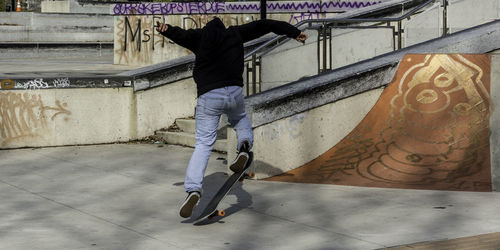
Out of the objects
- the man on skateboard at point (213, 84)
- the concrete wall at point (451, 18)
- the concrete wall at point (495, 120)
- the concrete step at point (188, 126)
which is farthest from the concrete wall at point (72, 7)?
the man on skateboard at point (213, 84)

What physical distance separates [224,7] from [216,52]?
491 inches

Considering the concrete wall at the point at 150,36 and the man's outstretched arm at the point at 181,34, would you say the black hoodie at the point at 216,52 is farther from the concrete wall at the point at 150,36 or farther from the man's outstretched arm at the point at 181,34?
the concrete wall at the point at 150,36

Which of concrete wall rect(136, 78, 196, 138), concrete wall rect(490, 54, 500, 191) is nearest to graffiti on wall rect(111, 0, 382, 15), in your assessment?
concrete wall rect(136, 78, 196, 138)

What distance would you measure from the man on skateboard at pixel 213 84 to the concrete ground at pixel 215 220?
0.56 meters

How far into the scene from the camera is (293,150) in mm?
9086

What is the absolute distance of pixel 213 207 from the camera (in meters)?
6.84

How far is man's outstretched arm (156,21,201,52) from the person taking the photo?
21.2 ft

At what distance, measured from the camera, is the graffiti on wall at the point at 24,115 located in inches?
436

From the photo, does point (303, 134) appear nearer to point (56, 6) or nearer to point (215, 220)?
point (215, 220)

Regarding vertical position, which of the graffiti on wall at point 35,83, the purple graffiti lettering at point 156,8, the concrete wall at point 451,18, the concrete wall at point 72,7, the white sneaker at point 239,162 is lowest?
the white sneaker at point 239,162

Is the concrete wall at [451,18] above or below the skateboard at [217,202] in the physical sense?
above

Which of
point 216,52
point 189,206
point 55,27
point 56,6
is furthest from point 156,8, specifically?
point 189,206

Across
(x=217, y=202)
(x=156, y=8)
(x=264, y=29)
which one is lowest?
(x=217, y=202)

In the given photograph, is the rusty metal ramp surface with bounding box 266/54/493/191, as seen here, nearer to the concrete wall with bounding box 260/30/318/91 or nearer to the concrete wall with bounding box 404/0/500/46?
the concrete wall with bounding box 260/30/318/91
